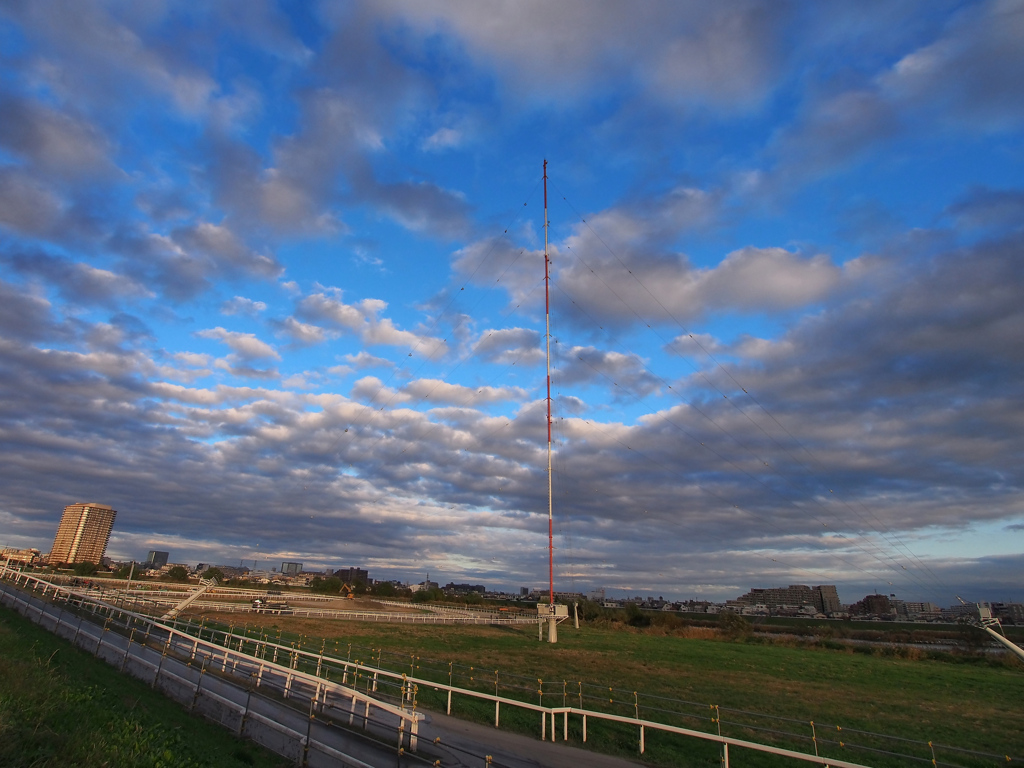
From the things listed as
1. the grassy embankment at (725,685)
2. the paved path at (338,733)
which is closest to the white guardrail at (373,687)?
the paved path at (338,733)

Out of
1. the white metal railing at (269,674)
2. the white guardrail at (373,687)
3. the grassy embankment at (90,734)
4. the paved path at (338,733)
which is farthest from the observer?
the white guardrail at (373,687)

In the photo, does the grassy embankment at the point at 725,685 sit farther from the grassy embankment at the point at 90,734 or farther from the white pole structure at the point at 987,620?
the grassy embankment at the point at 90,734

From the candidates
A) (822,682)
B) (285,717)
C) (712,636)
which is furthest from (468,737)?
(712,636)

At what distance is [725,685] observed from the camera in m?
28.8

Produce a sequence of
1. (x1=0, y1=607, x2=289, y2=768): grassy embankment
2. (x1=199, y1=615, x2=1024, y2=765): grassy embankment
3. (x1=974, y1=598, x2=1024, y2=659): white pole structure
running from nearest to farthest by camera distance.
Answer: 1. (x1=0, y1=607, x2=289, y2=768): grassy embankment
2. (x1=199, y1=615, x2=1024, y2=765): grassy embankment
3. (x1=974, y1=598, x2=1024, y2=659): white pole structure

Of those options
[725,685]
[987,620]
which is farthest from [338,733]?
[987,620]

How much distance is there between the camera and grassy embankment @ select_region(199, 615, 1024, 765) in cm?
1808

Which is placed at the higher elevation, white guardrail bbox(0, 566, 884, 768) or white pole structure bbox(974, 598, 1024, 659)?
white pole structure bbox(974, 598, 1024, 659)

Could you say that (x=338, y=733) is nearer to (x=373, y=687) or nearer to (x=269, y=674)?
(x=373, y=687)

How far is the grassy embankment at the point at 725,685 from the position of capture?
18.1 meters

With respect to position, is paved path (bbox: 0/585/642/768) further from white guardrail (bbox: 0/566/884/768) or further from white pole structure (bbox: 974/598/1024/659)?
white pole structure (bbox: 974/598/1024/659)

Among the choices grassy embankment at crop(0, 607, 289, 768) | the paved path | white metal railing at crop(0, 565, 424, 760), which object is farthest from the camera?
white metal railing at crop(0, 565, 424, 760)

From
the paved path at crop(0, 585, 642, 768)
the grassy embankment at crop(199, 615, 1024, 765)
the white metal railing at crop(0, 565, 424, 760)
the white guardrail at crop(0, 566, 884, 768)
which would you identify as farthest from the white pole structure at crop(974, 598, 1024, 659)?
the white metal railing at crop(0, 565, 424, 760)

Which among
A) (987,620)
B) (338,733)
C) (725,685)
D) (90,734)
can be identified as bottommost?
(725,685)
